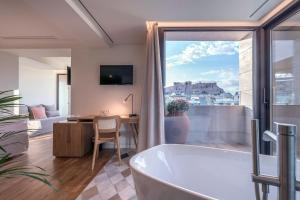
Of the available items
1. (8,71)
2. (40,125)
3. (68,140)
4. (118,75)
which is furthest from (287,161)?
(40,125)

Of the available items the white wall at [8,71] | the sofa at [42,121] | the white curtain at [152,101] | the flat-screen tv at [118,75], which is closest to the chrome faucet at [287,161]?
the white curtain at [152,101]

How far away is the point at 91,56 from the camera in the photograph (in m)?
4.84

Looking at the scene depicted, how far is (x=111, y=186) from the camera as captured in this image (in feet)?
8.93

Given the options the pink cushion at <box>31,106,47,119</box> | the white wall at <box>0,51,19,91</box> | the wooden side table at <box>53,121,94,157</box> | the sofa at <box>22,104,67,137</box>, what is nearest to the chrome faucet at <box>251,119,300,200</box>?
the wooden side table at <box>53,121,94,157</box>

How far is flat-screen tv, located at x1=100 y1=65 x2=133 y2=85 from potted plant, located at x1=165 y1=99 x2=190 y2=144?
4.03 feet

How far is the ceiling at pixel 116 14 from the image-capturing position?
2.85 meters

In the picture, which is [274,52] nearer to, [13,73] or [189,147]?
[189,147]

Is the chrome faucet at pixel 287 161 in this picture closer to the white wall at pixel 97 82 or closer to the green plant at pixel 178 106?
the green plant at pixel 178 106

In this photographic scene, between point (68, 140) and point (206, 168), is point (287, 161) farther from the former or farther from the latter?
point (68, 140)

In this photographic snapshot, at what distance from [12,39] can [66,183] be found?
3.50 metres

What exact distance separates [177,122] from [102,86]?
190 cm

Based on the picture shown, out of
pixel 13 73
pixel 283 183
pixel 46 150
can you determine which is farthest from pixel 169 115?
pixel 13 73

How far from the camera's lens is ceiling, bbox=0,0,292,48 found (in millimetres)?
2854

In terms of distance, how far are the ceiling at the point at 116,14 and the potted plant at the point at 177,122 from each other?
139 centimetres
